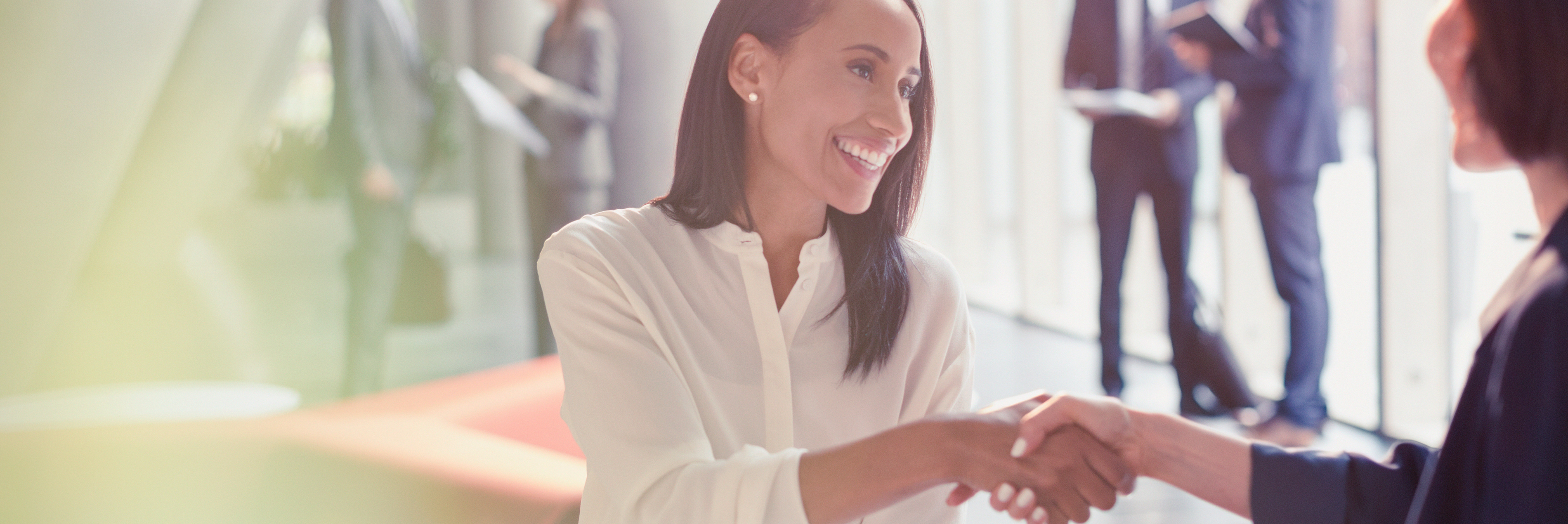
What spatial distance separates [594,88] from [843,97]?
2.40m

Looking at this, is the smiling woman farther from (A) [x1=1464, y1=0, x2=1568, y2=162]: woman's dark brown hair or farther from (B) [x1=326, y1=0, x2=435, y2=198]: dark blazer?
(B) [x1=326, y1=0, x2=435, y2=198]: dark blazer

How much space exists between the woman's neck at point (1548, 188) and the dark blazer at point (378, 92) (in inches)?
101

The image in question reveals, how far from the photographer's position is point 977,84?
7.10 m

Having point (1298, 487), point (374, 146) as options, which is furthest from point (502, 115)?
point (1298, 487)

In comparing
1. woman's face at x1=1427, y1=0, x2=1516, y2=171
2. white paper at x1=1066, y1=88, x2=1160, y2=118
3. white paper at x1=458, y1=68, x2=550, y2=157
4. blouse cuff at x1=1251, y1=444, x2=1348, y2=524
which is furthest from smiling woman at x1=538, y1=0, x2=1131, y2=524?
white paper at x1=1066, y1=88, x2=1160, y2=118

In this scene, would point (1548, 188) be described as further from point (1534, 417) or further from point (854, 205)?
point (854, 205)

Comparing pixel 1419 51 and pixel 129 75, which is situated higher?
pixel 129 75

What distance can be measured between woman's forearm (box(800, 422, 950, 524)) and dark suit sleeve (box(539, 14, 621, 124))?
2599mm

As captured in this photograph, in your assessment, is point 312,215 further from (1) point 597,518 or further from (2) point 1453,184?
(2) point 1453,184

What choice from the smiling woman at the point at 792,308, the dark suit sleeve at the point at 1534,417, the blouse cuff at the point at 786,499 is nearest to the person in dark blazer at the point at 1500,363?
the dark suit sleeve at the point at 1534,417

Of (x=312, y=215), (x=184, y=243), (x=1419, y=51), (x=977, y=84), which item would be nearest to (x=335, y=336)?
(x=312, y=215)

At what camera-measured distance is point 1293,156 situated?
2977 mm

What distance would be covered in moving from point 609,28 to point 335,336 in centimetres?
175

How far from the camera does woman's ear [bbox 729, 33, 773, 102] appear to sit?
108cm
